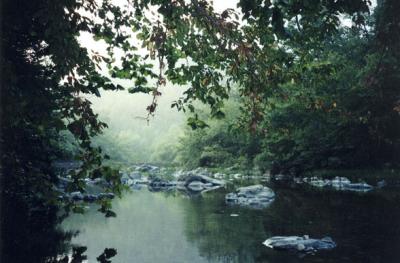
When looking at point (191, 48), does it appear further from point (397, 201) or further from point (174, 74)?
point (397, 201)

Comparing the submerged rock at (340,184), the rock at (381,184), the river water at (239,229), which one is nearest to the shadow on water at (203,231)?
the river water at (239,229)

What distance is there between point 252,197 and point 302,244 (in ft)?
43.9

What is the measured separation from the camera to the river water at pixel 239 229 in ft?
45.1

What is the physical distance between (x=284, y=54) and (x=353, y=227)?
12.1m

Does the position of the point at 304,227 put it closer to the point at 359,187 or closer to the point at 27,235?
the point at 27,235

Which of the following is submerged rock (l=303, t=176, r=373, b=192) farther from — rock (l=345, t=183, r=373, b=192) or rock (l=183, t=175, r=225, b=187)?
rock (l=183, t=175, r=225, b=187)

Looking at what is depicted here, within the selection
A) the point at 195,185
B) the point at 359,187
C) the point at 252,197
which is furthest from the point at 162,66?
the point at 195,185

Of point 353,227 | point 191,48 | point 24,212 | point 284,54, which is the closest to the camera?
point 284,54

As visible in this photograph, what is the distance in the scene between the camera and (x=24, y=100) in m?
6.03

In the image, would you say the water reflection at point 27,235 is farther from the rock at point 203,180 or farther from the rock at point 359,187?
the rock at point 203,180

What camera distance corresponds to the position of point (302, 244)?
1390 cm

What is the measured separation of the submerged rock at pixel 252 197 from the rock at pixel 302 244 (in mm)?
10845

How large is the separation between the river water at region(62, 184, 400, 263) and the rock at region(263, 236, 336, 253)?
36cm

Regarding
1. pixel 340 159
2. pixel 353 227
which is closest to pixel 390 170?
pixel 340 159
